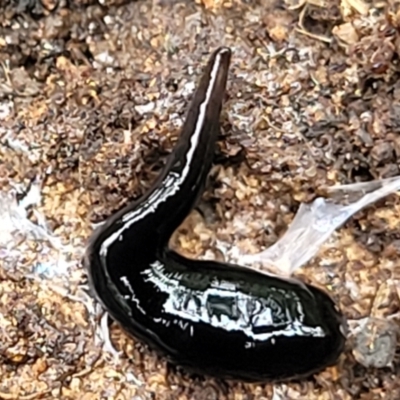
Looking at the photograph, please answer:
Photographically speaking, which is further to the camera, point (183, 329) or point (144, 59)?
point (144, 59)

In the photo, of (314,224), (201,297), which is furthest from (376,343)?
(201,297)

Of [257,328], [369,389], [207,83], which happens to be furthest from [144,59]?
[369,389]

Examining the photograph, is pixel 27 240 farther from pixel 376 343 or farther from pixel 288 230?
pixel 376 343

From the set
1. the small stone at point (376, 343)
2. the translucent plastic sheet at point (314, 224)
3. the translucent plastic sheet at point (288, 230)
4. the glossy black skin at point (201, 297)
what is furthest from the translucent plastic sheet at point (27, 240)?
the small stone at point (376, 343)

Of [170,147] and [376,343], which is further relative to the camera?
[170,147]

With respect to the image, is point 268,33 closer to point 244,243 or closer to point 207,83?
point 207,83

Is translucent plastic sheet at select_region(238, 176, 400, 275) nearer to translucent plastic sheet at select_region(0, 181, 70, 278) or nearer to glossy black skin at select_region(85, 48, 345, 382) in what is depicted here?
glossy black skin at select_region(85, 48, 345, 382)
